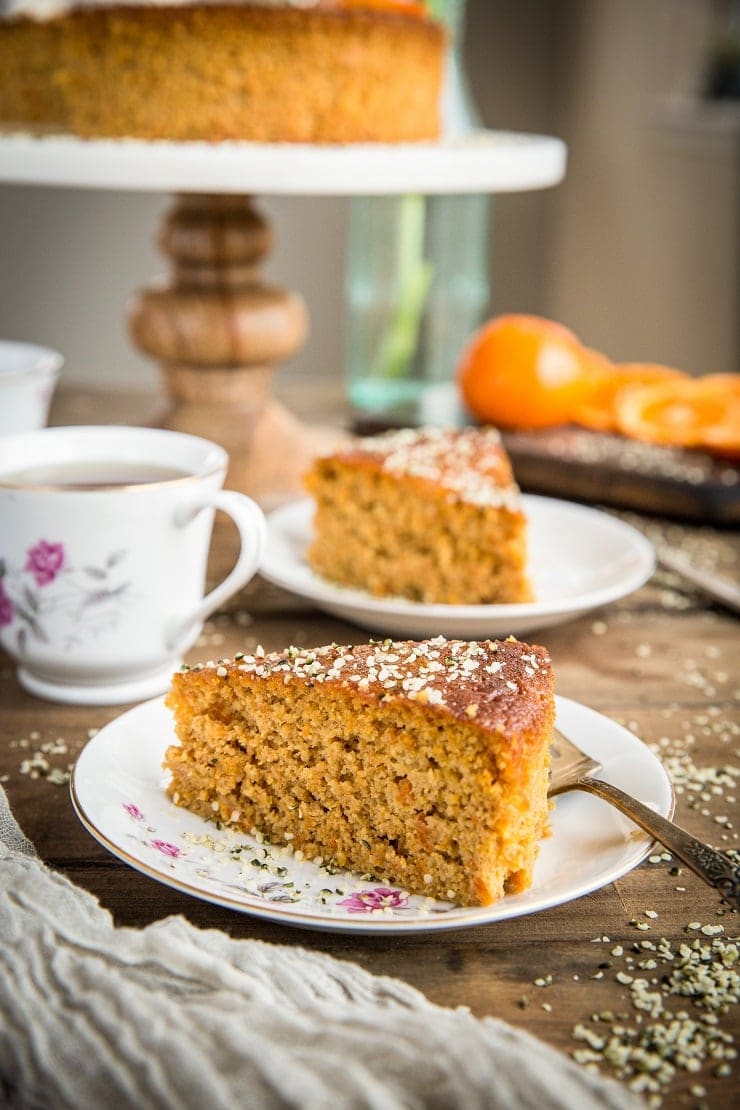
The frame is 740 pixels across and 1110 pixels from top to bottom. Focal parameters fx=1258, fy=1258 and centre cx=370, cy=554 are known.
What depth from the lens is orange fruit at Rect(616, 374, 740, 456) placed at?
2.26 metres

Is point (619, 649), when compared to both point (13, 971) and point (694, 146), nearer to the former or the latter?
point (13, 971)

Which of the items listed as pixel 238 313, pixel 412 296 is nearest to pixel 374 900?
pixel 238 313

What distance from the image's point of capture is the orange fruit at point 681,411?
2.26 metres

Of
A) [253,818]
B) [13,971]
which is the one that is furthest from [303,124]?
[13,971]

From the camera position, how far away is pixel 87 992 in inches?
32.4

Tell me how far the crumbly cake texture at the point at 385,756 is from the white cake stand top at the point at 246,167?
0.78 m

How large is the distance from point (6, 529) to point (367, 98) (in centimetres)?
93

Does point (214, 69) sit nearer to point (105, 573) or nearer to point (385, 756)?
point (105, 573)

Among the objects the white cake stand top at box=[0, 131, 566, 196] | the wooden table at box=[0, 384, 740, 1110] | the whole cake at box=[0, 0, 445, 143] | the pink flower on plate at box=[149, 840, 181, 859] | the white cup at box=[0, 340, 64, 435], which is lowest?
the wooden table at box=[0, 384, 740, 1110]

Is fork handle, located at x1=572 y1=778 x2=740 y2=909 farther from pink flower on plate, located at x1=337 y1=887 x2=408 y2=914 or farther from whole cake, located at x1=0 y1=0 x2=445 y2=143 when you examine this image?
whole cake, located at x1=0 y1=0 x2=445 y2=143

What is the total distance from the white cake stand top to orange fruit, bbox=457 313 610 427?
Result: 1.90ft

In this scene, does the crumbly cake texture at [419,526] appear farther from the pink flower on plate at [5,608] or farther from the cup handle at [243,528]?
the pink flower on plate at [5,608]

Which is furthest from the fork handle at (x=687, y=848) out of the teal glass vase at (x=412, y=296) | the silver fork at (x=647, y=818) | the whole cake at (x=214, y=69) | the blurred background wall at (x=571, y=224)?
the blurred background wall at (x=571, y=224)

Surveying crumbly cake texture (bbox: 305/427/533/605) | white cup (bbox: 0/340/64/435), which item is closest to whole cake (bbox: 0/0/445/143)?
white cup (bbox: 0/340/64/435)
